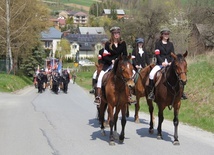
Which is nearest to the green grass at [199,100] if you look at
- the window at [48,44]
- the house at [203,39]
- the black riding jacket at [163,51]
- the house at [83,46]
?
the black riding jacket at [163,51]

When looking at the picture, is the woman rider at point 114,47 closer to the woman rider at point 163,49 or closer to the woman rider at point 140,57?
the woman rider at point 163,49

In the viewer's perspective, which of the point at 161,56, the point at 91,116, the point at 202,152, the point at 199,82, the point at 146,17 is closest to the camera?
the point at 202,152

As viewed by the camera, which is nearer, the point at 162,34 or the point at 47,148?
the point at 47,148

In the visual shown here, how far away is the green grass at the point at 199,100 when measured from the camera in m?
13.8

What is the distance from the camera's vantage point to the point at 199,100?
17.2m

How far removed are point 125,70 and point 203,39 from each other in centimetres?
4247

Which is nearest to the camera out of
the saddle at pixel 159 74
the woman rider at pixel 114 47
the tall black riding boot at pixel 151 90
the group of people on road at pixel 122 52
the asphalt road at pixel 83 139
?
the asphalt road at pixel 83 139

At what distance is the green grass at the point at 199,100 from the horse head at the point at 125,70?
4328 mm

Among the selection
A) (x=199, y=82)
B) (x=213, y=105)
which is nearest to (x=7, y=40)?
(x=199, y=82)

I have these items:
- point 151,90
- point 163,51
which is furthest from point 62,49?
point 163,51

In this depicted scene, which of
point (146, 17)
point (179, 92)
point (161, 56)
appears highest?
point (146, 17)

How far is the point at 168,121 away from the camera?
14109 millimetres

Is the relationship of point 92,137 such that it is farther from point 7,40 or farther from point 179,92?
point 7,40

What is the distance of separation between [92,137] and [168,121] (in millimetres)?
4462
